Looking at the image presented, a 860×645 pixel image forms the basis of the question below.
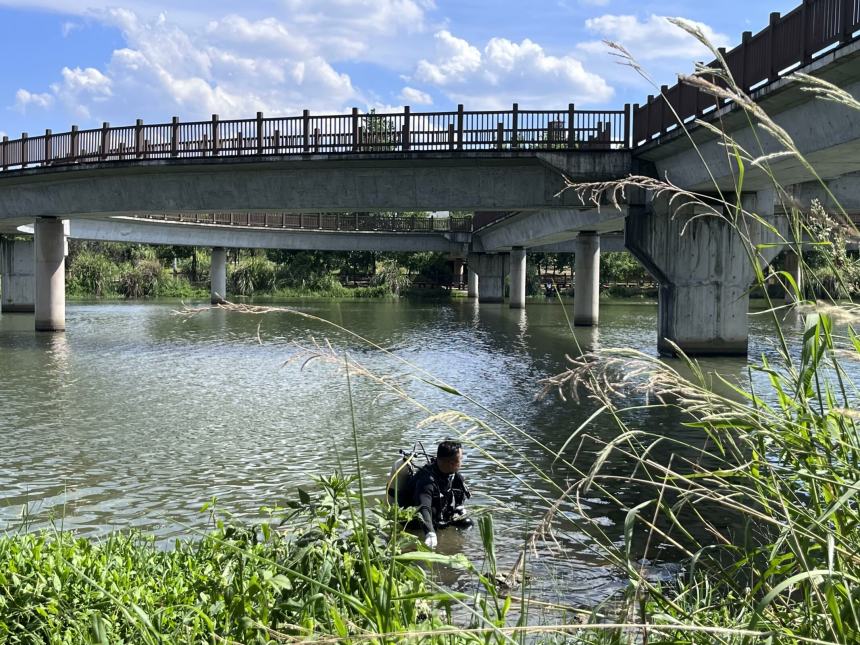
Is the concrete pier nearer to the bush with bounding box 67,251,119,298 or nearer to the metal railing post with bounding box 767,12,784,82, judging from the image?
the bush with bounding box 67,251,119,298

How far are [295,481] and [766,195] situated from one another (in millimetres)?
18983

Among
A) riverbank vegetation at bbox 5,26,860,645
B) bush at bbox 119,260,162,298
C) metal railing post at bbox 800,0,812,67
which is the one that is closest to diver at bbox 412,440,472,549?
riverbank vegetation at bbox 5,26,860,645

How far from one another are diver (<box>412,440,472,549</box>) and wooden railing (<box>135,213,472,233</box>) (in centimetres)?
4903

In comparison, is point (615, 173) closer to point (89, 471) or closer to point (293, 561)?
point (89, 471)

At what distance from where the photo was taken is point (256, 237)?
61594 mm

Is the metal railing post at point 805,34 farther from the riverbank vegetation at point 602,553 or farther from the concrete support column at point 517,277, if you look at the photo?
the concrete support column at point 517,277

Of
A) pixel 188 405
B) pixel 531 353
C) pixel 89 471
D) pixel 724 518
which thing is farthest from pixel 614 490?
pixel 531 353

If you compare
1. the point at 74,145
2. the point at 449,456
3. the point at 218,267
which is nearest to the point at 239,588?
the point at 449,456

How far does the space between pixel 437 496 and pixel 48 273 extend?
2999 centimetres

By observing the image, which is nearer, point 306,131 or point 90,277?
point 306,131

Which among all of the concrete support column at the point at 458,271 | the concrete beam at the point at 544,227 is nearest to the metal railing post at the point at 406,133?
the concrete beam at the point at 544,227

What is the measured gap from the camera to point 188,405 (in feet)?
55.0

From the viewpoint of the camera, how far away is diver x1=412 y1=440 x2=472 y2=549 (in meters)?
7.64

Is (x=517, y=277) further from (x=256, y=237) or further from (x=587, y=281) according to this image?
(x=587, y=281)
